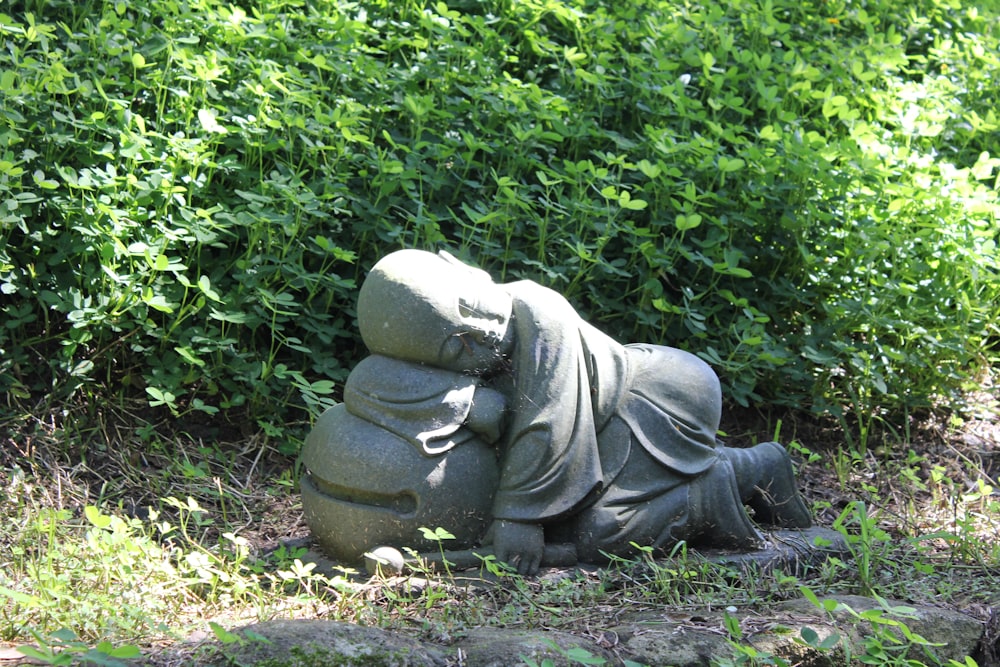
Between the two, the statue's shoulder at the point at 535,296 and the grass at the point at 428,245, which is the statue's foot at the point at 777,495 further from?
the statue's shoulder at the point at 535,296

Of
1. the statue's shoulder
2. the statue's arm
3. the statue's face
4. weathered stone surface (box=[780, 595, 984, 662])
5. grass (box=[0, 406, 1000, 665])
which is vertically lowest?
grass (box=[0, 406, 1000, 665])

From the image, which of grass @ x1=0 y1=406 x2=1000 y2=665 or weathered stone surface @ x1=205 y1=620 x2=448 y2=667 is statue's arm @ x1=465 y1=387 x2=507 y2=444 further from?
weathered stone surface @ x1=205 y1=620 x2=448 y2=667

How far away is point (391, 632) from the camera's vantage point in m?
2.93

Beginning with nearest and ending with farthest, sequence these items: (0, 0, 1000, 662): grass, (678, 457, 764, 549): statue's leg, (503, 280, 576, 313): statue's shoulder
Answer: (503, 280, 576, 313): statue's shoulder, (678, 457, 764, 549): statue's leg, (0, 0, 1000, 662): grass

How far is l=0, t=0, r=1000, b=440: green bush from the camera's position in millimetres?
4328

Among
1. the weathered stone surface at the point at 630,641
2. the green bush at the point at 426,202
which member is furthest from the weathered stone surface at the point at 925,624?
the green bush at the point at 426,202

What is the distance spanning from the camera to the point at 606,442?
12.0ft

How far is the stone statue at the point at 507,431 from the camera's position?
11.4ft

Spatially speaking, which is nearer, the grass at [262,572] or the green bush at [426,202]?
the grass at [262,572]

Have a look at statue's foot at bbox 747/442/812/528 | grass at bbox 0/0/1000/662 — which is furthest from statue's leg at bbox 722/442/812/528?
grass at bbox 0/0/1000/662

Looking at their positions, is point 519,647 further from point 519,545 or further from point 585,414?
point 585,414

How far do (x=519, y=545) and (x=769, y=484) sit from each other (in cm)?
99

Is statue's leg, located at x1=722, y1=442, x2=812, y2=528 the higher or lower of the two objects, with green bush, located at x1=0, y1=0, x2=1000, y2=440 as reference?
lower

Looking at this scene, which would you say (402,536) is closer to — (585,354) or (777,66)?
(585,354)
